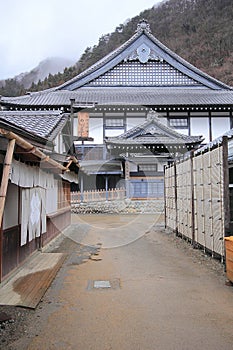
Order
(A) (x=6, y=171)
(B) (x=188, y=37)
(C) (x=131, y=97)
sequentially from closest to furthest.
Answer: (A) (x=6, y=171)
(C) (x=131, y=97)
(B) (x=188, y=37)

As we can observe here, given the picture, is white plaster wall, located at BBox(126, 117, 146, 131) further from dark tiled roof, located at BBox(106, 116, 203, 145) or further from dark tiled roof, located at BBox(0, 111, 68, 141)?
dark tiled roof, located at BBox(0, 111, 68, 141)

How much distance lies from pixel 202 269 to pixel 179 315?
297 cm

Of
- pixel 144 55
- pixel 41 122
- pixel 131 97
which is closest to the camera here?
pixel 41 122

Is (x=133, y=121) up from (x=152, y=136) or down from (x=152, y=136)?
up

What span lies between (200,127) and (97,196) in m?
9.82

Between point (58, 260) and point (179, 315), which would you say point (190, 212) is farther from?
point (179, 315)

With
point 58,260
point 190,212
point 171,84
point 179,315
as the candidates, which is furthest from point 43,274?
point 171,84

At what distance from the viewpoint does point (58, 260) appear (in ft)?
27.3

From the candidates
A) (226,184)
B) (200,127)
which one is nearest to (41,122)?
(226,184)

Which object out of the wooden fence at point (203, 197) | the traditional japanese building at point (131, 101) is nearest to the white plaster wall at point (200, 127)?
the traditional japanese building at point (131, 101)

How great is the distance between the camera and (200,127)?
26.1 metres

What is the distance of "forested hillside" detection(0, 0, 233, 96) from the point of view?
58.2m

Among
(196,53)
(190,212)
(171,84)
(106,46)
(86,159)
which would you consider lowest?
(190,212)

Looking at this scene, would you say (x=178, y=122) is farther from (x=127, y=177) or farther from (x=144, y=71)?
(x=127, y=177)
